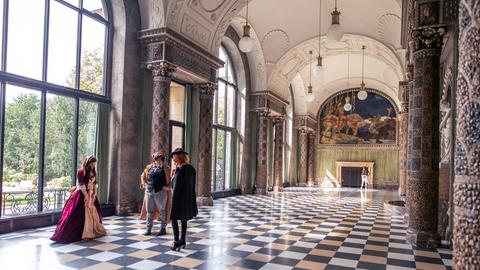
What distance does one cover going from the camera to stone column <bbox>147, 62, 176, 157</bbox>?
8398 millimetres

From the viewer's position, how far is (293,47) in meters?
14.1

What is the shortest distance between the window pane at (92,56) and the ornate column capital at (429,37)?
641cm

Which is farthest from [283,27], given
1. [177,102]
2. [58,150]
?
[58,150]

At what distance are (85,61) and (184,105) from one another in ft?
11.3

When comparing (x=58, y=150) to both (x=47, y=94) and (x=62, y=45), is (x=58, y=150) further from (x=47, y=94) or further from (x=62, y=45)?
(x=62, y=45)

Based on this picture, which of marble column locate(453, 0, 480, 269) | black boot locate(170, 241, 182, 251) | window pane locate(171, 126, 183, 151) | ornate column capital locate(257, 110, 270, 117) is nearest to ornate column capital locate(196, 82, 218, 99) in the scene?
window pane locate(171, 126, 183, 151)

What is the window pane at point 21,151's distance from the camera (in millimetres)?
6219

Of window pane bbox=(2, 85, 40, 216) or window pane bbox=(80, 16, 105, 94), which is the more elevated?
window pane bbox=(80, 16, 105, 94)

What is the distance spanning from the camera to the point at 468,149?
4.74ft

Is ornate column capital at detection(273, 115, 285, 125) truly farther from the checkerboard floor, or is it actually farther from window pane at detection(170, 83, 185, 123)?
the checkerboard floor

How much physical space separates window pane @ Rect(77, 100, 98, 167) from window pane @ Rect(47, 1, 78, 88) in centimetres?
58

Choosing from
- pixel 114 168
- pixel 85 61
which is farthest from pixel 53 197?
pixel 85 61

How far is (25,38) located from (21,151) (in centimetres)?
203

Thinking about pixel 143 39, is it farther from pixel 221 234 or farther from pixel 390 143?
pixel 390 143
